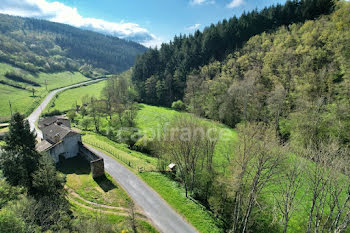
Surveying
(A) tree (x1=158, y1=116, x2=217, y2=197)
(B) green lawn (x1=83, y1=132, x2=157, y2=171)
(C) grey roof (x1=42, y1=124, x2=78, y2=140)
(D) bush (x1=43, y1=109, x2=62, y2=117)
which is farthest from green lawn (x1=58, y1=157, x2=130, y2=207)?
(D) bush (x1=43, y1=109, x2=62, y2=117)

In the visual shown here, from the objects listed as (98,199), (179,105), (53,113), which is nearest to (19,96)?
(53,113)

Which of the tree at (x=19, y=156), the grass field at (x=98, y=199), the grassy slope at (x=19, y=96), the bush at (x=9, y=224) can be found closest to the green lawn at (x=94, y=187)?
the grass field at (x=98, y=199)

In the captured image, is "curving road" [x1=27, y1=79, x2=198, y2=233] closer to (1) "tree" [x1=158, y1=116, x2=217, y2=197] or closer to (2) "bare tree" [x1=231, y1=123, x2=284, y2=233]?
(1) "tree" [x1=158, y1=116, x2=217, y2=197]

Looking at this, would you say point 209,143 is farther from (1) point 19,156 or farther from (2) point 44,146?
(2) point 44,146

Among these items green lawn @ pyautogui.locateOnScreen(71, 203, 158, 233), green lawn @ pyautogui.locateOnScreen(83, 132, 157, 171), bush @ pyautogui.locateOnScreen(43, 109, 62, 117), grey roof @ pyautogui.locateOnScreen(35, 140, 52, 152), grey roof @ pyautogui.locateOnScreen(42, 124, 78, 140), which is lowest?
green lawn @ pyautogui.locateOnScreen(71, 203, 158, 233)

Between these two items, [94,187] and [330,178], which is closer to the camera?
[330,178]

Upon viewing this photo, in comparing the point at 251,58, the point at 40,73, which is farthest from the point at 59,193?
the point at 40,73

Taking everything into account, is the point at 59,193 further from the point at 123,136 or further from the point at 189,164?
the point at 123,136
